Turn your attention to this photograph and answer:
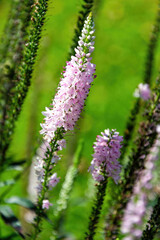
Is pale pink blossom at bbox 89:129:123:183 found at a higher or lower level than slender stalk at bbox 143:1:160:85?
lower

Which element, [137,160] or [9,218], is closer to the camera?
[137,160]

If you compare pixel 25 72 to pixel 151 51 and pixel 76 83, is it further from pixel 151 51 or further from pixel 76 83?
pixel 151 51

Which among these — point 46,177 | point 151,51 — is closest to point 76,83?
point 46,177

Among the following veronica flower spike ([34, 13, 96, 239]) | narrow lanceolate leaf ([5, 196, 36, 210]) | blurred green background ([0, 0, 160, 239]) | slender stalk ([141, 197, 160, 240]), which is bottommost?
slender stalk ([141, 197, 160, 240])

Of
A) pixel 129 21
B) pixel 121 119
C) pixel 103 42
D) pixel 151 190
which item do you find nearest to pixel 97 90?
pixel 121 119

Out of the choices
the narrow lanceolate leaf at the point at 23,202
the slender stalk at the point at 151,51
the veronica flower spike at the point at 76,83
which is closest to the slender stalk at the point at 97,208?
the veronica flower spike at the point at 76,83

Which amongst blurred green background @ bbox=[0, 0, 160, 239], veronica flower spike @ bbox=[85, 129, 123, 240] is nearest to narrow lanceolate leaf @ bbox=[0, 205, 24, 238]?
veronica flower spike @ bbox=[85, 129, 123, 240]

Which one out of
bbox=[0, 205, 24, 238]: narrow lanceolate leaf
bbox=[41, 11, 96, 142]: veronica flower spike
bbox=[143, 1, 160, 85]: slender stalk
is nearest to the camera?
bbox=[41, 11, 96, 142]: veronica flower spike

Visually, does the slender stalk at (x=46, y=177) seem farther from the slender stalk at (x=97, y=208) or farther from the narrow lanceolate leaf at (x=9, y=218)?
the narrow lanceolate leaf at (x=9, y=218)

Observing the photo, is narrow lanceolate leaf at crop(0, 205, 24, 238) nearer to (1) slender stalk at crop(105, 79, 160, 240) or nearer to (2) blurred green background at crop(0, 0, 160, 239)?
(1) slender stalk at crop(105, 79, 160, 240)
